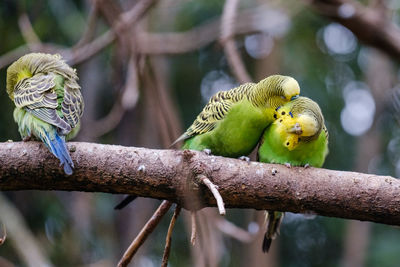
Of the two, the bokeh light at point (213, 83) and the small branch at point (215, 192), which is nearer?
the small branch at point (215, 192)

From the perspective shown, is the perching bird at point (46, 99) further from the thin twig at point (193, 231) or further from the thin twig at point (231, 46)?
the thin twig at point (231, 46)

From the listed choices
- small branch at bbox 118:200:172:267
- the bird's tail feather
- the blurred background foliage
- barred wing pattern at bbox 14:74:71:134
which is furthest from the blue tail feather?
the blurred background foliage

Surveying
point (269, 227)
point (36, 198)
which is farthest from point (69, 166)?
point (36, 198)

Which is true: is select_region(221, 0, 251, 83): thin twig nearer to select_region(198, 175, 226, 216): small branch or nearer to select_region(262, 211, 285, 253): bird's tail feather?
select_region(262, 211, 285, 253): bird's tail feather

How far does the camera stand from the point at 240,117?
165 inches

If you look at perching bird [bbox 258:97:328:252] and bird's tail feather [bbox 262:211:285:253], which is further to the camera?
bird's tail feather [bbox 262:211:285:253]

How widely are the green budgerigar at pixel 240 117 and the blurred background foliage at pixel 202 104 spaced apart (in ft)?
9.72

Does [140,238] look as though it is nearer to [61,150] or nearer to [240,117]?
→ [61,150]

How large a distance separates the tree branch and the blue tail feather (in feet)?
0.18

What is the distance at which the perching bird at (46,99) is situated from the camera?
12.3ft

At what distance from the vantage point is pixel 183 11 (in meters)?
8.75

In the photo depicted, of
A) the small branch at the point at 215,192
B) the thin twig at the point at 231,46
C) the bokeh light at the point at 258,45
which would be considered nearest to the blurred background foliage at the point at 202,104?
the bokeh light at the point at 258,45

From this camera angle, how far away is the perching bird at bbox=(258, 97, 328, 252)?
368cm

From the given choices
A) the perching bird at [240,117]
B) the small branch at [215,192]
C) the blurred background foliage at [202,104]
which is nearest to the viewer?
the small branch at [215,192]
